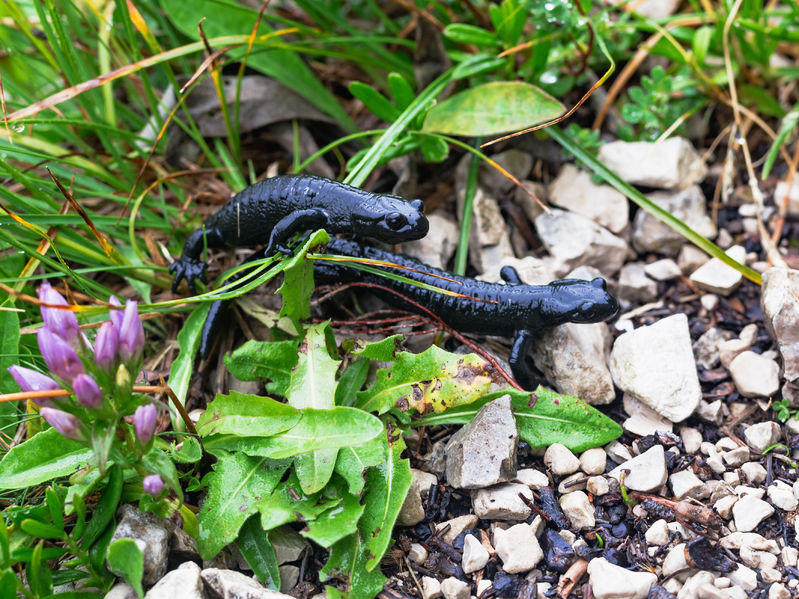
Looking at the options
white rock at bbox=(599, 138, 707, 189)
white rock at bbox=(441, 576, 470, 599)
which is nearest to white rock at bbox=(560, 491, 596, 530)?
white rock at bbox=(441, 576, 470, 599)

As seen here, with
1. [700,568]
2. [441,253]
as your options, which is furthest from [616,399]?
[441,253]

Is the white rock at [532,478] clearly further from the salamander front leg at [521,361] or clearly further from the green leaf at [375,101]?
the green leaf at [375,101]

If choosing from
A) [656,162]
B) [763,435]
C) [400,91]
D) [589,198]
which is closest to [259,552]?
[763,435]

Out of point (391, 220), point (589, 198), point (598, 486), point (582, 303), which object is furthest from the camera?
point (589, 198)

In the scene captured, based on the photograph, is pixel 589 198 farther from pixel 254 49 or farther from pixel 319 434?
pixel 319 434

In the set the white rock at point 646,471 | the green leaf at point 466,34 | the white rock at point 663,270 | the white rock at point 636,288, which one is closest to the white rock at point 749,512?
the white rock at point 646,471
